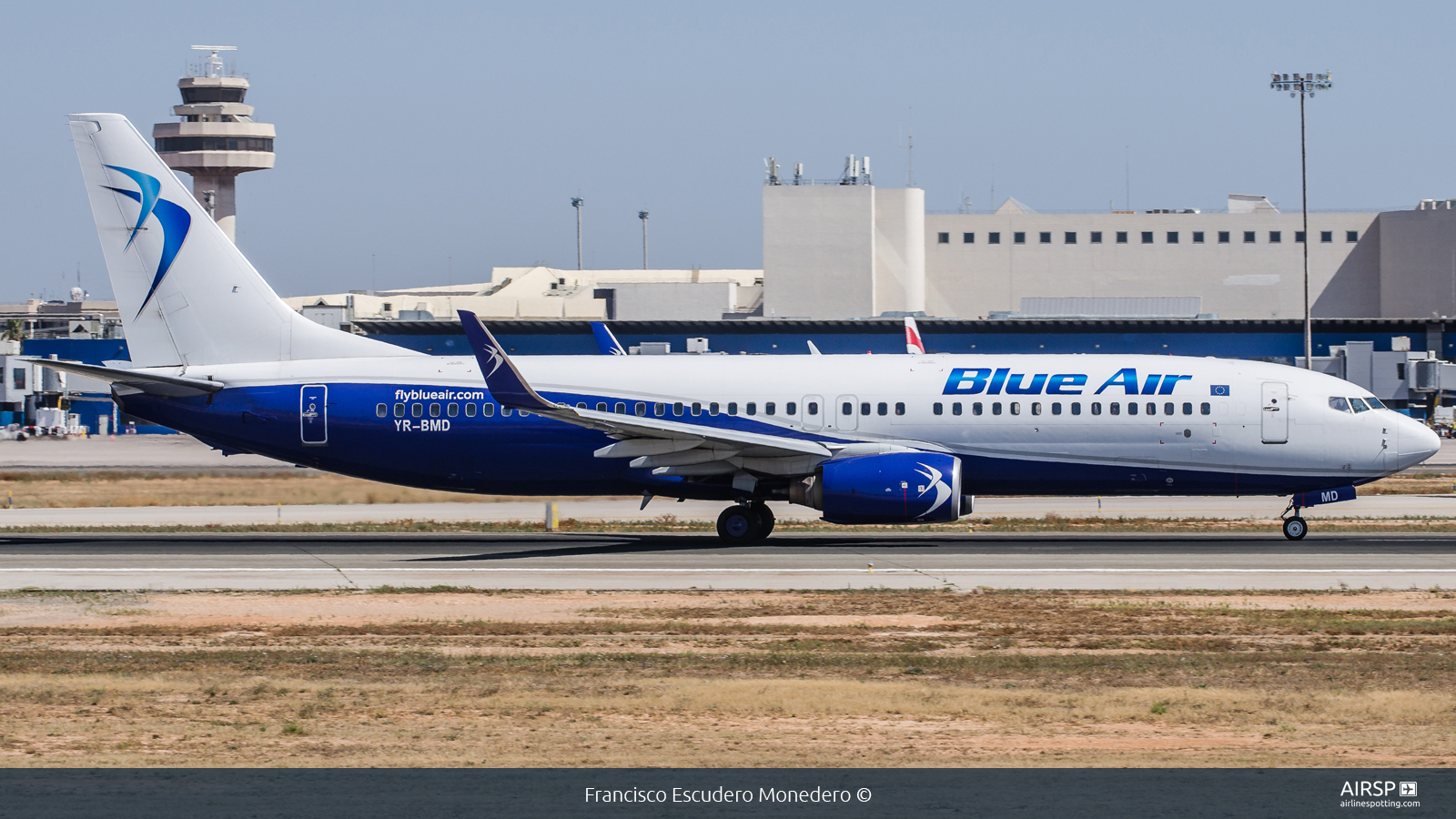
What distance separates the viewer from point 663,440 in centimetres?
3062

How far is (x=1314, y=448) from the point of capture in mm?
30609

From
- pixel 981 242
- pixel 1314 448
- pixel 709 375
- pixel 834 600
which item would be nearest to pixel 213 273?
pixel 709 375

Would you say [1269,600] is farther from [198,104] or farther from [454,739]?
[198,104]

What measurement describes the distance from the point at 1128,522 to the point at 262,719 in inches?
1048

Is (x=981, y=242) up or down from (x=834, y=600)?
up

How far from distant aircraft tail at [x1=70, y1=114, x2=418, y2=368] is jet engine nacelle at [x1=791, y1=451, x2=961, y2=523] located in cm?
1084

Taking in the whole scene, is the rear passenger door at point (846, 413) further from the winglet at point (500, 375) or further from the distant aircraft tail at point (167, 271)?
the distant aircraft tail at point (167, 271)

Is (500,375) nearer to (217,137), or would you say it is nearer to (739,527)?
(739,527)

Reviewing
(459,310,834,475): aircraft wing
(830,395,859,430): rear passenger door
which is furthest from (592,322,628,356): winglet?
(830,395,859,430): rear passenger door

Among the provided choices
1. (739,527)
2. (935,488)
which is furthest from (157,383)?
(935,488)

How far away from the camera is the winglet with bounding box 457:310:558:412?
28844 mm

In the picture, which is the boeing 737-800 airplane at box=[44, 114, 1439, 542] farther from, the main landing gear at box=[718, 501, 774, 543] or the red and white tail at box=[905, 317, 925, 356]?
the red and white tail at box=[905, 317, 925, 356]
